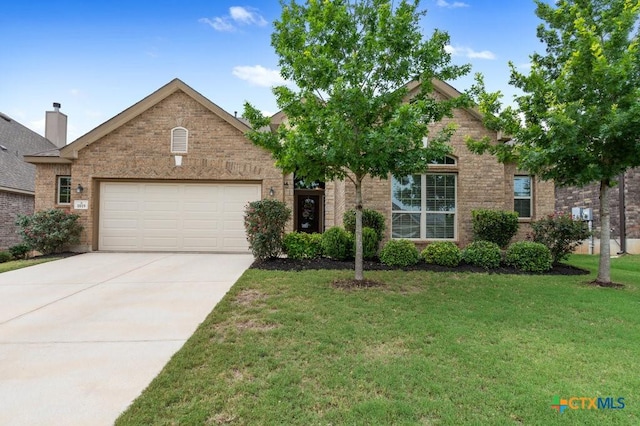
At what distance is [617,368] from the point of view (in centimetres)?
334

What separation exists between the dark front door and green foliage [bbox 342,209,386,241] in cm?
366

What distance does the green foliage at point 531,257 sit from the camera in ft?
26.7

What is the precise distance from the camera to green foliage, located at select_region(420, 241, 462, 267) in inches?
334

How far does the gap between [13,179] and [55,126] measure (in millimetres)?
7236

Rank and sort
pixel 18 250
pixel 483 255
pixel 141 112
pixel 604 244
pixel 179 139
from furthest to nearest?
1. pixel 179 139
2. pixel 141 112
3. pixel 18 250
4. pixel 483 255
5. pixel 604 244

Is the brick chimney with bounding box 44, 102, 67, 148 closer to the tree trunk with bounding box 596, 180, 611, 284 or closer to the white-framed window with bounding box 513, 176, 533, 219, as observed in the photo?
the white-framed window with bounding box 513, 176, 533, 219

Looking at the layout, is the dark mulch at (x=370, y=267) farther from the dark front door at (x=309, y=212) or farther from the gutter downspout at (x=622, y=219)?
the gutter downspout at (x=622, y=219)

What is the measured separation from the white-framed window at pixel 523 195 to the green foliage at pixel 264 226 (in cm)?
805

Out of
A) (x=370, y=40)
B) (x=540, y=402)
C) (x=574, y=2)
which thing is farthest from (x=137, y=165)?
(x=574, y=2)

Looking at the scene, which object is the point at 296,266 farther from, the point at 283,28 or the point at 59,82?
the point at 59,82

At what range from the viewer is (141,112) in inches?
437

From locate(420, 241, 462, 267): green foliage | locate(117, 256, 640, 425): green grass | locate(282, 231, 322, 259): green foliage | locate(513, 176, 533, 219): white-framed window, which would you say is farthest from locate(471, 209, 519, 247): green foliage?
locate(282, 231, 322, 259): green foliage

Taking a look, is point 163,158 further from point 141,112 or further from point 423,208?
point 423,208

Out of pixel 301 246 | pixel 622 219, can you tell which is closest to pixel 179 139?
pixel 301 246
